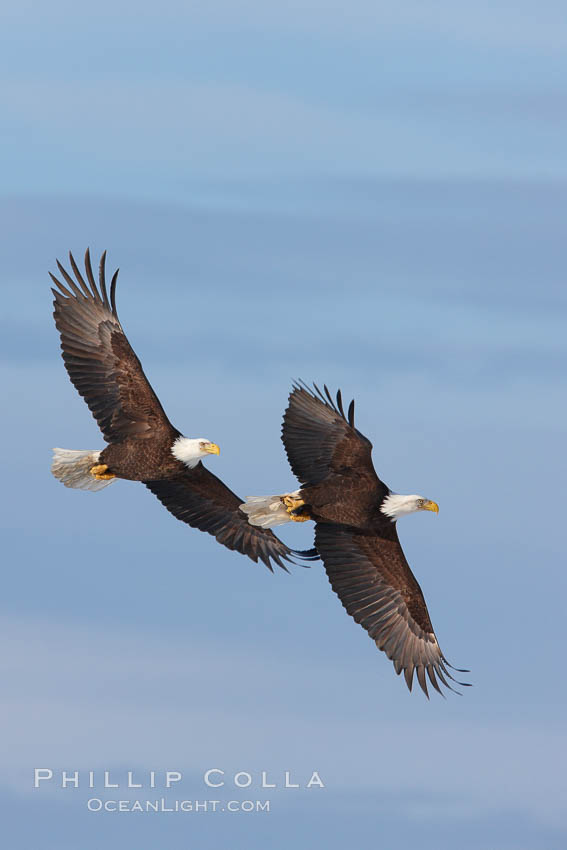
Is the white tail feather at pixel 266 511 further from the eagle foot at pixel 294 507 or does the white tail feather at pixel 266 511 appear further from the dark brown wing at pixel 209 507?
the dark brown wing at pixel 209 507

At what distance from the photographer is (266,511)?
23.5m

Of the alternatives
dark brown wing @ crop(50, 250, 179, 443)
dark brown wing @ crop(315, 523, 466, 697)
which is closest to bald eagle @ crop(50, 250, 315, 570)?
dark brown wing @ crop(50, 250, 179, 443)

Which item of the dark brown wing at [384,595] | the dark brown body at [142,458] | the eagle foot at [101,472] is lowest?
the dark brown wing at [384,595]

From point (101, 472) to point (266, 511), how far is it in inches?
76.1

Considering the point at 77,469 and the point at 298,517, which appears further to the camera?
the point at 77,469

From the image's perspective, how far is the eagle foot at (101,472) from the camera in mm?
23828

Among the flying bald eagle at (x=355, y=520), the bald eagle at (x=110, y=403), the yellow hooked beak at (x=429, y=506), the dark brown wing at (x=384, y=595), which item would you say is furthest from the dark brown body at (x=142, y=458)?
the yellow hooked beak at (x=429, y=506)

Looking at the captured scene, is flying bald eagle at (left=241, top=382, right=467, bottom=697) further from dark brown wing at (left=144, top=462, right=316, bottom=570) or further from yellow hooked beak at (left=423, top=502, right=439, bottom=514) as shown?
dark brown wing at (left=144, top=462, right=316, bottom=570)

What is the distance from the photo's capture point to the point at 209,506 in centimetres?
2497

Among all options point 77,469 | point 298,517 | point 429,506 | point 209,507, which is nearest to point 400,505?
point 429,506

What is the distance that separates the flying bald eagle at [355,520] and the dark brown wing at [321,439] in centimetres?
1

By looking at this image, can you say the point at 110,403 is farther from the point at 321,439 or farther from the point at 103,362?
the point at 321,439

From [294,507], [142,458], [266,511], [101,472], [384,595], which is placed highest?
[101,472]

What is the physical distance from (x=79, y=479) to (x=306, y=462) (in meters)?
2.97
